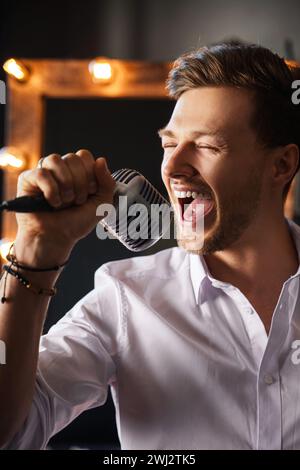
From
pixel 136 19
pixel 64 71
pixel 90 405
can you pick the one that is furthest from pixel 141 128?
pixel 90 405

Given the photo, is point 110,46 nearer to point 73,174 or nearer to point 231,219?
point 231,219

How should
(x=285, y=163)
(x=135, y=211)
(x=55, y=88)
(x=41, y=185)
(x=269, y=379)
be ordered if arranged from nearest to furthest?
(x=41, y=185) → (x=135, y=211) → (x=269, y=379) → (x=285, y=163) → (x=55, y=88)

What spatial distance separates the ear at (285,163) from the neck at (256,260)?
112 millimetres

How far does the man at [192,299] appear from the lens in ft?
2.53

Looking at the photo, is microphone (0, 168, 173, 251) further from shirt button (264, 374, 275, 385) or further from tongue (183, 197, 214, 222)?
shirt button (264, 374, 275, 385)

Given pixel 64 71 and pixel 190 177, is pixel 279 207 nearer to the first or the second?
pixel 190 177

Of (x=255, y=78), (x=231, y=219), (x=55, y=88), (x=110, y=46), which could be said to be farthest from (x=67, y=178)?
(x=110, y=46)

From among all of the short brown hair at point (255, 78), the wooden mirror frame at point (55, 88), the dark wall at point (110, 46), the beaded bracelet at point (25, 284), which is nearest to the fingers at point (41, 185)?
the beaded bracelet at point (25, 284)

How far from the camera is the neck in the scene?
44.9 inches

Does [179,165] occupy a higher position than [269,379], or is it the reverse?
[179,165]

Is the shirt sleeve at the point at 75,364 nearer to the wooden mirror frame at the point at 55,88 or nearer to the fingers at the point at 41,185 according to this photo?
the fingers at the point at 41,185

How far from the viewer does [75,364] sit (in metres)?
0.95

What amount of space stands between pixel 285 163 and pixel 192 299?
41cm

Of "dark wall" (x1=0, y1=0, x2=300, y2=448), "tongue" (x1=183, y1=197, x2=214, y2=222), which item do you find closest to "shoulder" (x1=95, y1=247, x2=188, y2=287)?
"tongue" (x1=183, y1=197, x2=214, y2=222)
